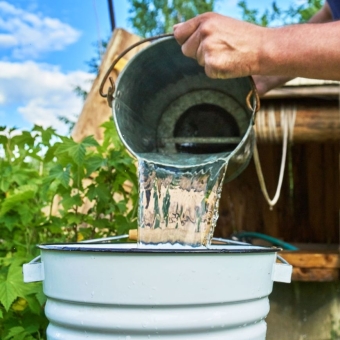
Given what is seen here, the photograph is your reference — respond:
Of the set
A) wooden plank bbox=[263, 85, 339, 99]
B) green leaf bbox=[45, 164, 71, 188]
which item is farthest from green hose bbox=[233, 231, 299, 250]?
green leaf bbox=[45, 164, 71, 188]

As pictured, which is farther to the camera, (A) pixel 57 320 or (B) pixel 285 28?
(B) pixel 285 28

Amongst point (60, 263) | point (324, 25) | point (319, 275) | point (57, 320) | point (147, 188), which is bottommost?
point (319, 275)

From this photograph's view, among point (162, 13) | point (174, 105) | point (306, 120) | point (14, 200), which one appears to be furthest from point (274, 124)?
point (162, 13)

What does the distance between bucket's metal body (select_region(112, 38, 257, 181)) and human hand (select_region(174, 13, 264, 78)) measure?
41cm

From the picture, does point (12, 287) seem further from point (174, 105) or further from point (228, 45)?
point (174, 105)

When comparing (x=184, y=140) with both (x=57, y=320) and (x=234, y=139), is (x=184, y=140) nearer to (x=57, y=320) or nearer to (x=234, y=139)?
(x=234, y=139)

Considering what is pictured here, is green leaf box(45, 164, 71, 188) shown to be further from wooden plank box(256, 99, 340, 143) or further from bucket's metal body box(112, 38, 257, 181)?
wooden plank box(256, 99, 340, 143)

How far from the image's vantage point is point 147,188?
1747mm

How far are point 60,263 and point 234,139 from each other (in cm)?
95

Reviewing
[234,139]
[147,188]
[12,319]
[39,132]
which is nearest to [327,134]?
[234,139]

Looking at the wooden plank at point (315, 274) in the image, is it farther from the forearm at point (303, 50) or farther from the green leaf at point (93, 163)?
the forearm at point (303, 50)

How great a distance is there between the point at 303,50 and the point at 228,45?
Result: 0.58 ft

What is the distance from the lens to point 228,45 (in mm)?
1431

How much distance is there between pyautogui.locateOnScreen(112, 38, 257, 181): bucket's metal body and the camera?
75.3 inches
